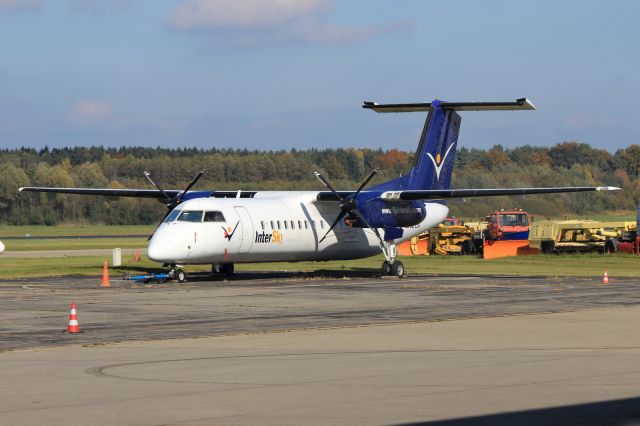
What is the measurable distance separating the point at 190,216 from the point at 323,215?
22.3 ft

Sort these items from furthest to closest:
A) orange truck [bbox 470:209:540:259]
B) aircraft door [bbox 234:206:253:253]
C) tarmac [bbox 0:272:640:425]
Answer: orange truck [bbox 470:209:540:259]
aircraft door [bbox 234:206:253:253]
tarmac [bbox 0:272:640:425]

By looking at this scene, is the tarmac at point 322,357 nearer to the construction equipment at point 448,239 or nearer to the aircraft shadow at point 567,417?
the aircraft shadow at point 567,417

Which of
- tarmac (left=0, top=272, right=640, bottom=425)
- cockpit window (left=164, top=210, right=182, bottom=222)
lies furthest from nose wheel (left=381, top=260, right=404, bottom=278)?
cockpit window (left=164, top=210, right=182, bottom=222)

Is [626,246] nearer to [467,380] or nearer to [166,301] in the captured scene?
[166,301]

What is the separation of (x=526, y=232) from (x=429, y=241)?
17.9 feet

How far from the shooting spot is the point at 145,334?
19812 millimetres

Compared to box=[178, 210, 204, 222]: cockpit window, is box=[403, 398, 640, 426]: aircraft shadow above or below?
below

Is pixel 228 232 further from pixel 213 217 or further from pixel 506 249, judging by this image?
pixel 506 249

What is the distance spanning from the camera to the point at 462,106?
41719 mm

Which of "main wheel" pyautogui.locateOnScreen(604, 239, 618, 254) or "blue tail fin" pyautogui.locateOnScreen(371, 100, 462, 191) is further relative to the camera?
"main wheel" pyautogui.locateOnScreen(604, 239, 618, 254)

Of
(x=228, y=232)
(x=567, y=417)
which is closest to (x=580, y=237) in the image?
(x=228, y=232)

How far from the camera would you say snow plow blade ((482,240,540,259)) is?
54.8 m

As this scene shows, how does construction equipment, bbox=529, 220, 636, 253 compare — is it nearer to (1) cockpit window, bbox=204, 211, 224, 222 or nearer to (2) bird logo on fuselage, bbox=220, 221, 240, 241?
(2) bird logo on fuselage, bbox=220, 221, 240, 241

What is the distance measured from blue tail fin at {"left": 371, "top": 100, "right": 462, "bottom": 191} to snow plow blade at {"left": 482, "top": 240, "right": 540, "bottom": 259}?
12921mm
